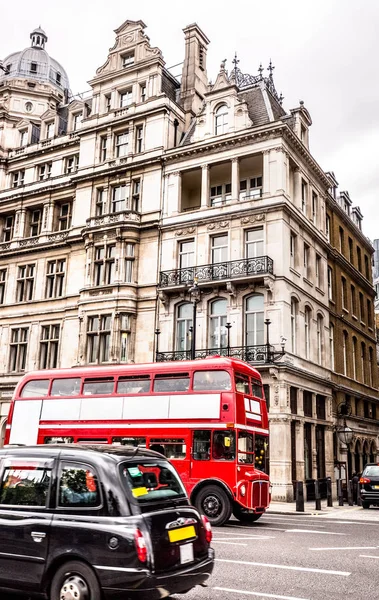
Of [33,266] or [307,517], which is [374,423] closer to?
[307,517]

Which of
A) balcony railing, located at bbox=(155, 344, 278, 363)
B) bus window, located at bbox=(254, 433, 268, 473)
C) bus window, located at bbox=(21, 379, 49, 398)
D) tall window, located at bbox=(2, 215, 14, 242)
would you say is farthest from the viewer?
tall window, located at bbox=(2, 215, 14, 242)

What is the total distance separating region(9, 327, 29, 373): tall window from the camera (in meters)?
33.4

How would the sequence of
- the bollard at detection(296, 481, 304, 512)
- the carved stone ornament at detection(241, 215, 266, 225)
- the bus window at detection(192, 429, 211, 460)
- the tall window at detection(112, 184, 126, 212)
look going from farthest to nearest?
the tall window at detection(112, 184, 126, 212), the carved stone ornament at detection(241, 215, 266, 225), the bollard at detection(296, 481, 304, 512), the bus window at detection(192, 429, 211, 460)

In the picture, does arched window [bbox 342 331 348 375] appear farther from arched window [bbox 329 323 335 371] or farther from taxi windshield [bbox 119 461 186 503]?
taxi windshield [bbox 119 461 186 503]

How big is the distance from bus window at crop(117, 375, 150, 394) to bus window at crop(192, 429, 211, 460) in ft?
6.78

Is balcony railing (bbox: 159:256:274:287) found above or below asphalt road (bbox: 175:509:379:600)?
above

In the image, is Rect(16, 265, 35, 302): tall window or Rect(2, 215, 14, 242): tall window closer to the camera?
Rect(16, 265, 35, 302): tall window

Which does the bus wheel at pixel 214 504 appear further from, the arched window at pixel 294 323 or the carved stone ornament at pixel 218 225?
the carved stone ornament at pixel 218 225

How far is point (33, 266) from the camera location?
3522cm

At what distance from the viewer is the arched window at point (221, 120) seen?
3009cm

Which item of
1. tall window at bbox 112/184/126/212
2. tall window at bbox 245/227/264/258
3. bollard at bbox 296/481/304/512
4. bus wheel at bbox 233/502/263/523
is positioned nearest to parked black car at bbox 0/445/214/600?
bus wheel at bbox 233/502/263/523

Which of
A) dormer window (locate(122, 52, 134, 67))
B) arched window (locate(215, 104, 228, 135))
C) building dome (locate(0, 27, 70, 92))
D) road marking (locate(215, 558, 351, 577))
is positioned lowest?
road marking (locate(215, 558, 351, 577))

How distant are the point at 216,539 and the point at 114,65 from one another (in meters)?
30.7

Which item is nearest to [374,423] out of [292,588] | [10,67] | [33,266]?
[33,266]
